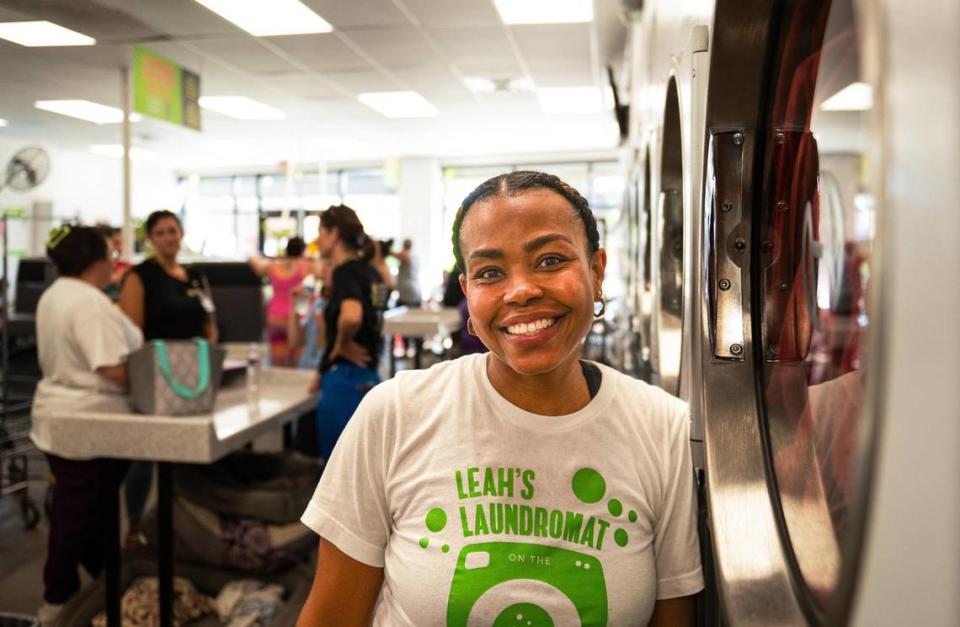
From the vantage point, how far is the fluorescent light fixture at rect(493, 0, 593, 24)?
16.8 ft

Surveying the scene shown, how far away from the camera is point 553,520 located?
1092mm

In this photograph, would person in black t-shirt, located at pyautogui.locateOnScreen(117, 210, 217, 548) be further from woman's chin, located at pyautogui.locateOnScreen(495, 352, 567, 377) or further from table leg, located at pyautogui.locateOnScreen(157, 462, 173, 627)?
woman's chin, located at pyautogui.locateOnScreen(495, 352, 567, 377)

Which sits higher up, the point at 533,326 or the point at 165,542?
the point at 533,326

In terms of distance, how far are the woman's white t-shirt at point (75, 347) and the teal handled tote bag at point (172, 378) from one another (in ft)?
0.34

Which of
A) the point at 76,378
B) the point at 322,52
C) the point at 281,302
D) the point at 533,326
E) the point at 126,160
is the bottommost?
the point at 76,378

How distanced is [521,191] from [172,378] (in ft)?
6.40

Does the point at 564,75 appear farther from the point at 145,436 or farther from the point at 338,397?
the point at 145,436

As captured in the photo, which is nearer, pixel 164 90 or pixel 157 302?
pixel 157 302

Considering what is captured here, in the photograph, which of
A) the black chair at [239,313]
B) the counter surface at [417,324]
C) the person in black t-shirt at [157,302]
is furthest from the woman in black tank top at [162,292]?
the counter surface at [417,324]

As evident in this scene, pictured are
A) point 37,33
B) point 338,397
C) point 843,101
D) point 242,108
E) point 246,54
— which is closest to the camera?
point 843,101

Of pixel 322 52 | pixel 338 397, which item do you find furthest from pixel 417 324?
pixel 338 397

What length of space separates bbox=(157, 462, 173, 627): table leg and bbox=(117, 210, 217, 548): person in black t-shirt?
0.87m

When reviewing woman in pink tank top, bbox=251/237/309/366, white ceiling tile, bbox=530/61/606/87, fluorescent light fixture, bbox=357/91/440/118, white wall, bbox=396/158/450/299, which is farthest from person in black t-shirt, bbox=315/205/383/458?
white wall, bbox=396/158/450/299

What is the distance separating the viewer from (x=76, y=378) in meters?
2.68
